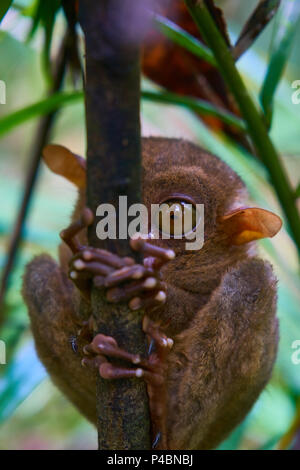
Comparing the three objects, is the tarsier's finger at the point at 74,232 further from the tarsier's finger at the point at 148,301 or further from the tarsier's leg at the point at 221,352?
the tarsier's leg at the point at 221,352

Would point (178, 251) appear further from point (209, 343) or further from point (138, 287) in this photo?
point (138, 287)

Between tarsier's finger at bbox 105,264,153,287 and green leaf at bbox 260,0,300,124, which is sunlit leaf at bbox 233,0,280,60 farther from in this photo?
tarsier's finger at bbox 105,264,153,287

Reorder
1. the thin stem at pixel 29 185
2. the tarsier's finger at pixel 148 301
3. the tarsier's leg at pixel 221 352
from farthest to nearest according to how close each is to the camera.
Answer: the thin stem at pixel 29 185, the tarsier's leg at pixel 221 352, the tarsier's finger at pixel 148 301

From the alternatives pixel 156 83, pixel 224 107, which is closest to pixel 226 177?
pixel 224 107

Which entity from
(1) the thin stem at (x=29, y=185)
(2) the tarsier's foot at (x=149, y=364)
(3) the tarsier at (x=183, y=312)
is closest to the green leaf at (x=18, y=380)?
(1) the thin stem at (x=29, y=185)

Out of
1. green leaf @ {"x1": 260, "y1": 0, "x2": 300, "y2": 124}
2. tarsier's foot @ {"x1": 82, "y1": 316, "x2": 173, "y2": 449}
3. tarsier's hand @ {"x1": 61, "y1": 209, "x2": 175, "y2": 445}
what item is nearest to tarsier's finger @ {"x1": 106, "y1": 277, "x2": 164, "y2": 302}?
tarsier's hand @ {"x1": 61, "y1": 209, "x2": 175, "y2": 445}

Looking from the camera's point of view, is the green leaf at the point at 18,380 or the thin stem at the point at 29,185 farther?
the thin stem at the point at 29,185

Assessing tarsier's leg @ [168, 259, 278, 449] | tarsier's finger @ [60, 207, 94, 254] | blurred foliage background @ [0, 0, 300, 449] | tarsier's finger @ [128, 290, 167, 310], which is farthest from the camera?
blurred foliage background @ [0, 0, 300, 449]

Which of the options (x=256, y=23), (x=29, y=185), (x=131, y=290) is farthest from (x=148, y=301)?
(x=29, y=185)
